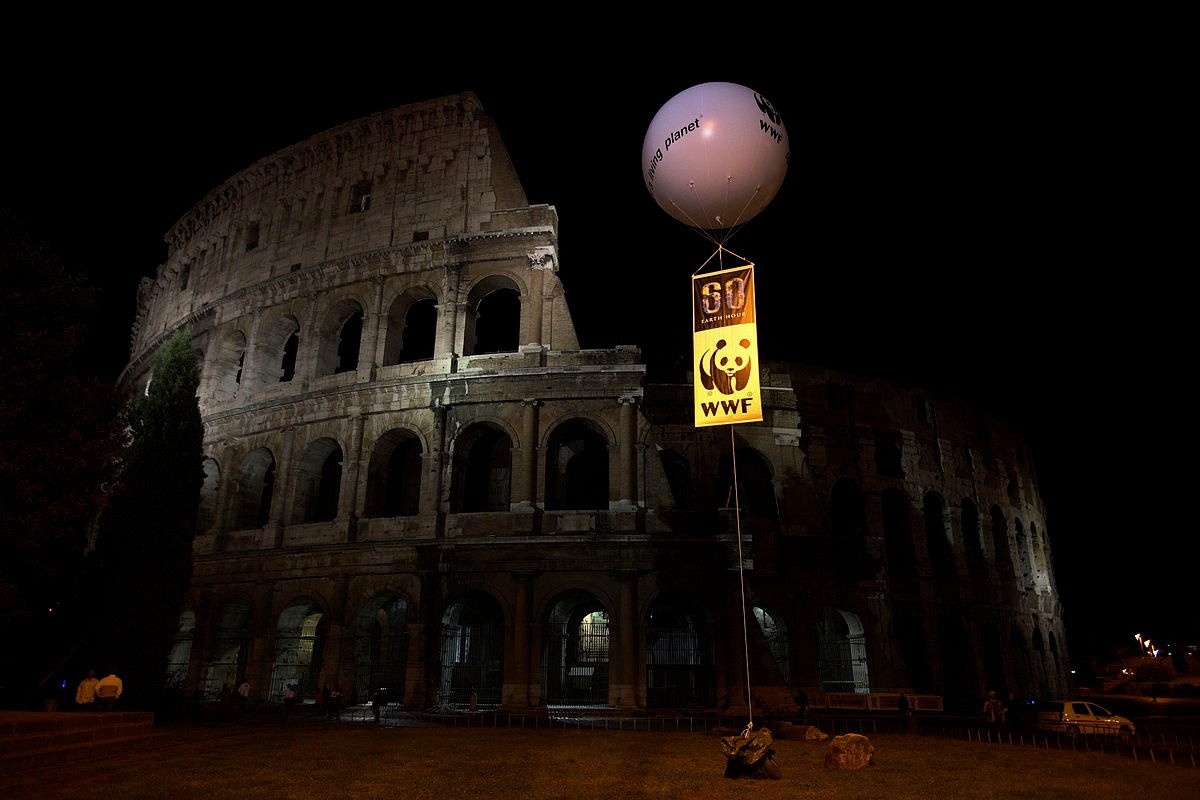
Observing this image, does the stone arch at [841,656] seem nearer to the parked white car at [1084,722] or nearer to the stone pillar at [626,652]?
the parked white car at [1084,722]

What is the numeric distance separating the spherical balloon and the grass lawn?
9.16 m

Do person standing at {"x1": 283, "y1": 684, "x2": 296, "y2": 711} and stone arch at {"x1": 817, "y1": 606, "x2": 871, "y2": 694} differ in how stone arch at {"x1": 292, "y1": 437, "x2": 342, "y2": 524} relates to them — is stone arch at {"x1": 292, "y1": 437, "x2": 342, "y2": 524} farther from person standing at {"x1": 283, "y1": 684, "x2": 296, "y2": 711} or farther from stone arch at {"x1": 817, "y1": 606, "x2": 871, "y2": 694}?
stone arch at {"x1": 817, "y1": 606, "x2": 871, "y2": 694}

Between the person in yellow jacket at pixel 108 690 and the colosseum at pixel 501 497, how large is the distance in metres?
6.57

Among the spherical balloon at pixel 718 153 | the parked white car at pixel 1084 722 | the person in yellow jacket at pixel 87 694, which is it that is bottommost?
the parked white car at pixel 1084 722

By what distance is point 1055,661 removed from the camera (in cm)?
3050

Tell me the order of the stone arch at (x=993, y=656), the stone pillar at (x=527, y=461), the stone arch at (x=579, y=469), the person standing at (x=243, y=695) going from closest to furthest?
the person standing at (x=243, y=695) → the stone pillar at (x=527, y=461) → the stone arch at (x=579, y=469) → the stone arch at (x=993, y=656)

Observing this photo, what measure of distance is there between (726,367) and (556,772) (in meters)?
6.51

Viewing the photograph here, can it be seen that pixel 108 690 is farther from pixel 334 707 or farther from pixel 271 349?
pixel 271 349

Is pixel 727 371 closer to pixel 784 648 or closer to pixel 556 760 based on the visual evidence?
pixel 556 760

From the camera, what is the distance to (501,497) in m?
22.6

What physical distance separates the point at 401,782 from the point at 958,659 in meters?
23.0

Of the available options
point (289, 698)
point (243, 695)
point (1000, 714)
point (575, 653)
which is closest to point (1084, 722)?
point (1000, 714)

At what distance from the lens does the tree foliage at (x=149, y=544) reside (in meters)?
15.3

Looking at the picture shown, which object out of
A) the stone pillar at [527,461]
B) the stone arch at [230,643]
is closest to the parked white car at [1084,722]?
the stone pillar at [527,461]
